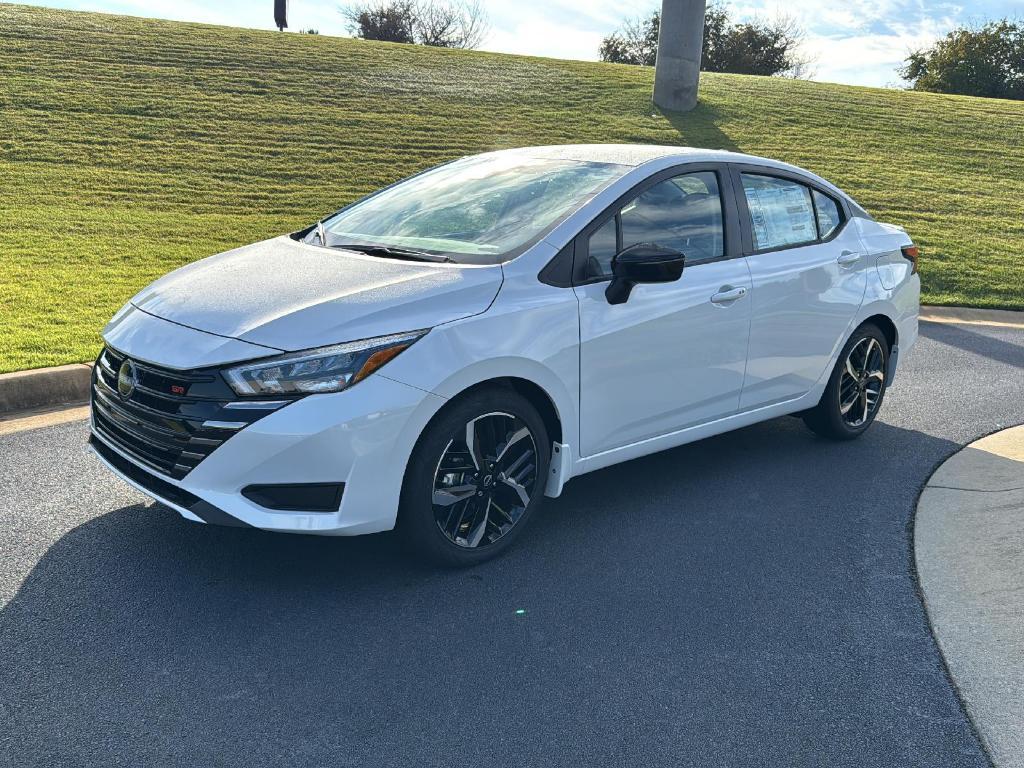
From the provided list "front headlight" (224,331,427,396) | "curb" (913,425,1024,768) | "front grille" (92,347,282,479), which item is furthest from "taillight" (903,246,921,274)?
"front grille" (92,347,282,479)

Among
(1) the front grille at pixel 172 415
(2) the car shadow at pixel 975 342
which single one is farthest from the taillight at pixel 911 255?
(1) the front grille at pixel 172 415

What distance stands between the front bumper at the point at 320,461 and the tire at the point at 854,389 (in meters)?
3.13

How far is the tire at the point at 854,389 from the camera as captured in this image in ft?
19.4

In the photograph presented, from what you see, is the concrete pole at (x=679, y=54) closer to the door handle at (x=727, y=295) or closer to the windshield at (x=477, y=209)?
the windshield at (x=477, y=209)

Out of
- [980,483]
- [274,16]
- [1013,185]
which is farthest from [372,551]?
[274,16]

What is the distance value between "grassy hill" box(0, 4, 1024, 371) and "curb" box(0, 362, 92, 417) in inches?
10.9

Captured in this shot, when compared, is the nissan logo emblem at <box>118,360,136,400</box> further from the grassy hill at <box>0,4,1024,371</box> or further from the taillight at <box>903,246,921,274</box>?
the taillight at <box>903,246,921,274</box>

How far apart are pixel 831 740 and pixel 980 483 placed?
9.64 ft

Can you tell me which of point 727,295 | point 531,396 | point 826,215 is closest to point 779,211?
point 826,215

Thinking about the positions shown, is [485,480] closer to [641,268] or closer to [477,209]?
[641,268]

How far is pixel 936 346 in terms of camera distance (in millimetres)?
9391

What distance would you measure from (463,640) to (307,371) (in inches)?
45.2

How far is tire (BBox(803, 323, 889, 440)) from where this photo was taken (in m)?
5.92

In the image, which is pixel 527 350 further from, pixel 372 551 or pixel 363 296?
pixel 372 551
